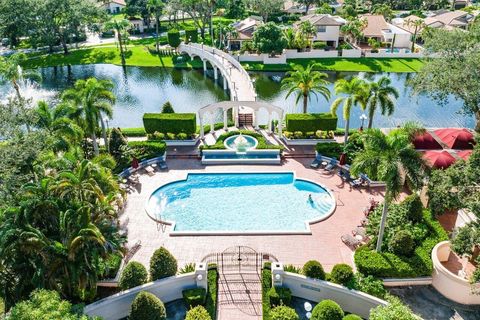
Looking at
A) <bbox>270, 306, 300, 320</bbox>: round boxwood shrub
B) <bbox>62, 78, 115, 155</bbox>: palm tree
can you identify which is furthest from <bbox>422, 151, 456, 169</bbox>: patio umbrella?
<bbox>62, 78, 115, 155</bbox>: palm tree

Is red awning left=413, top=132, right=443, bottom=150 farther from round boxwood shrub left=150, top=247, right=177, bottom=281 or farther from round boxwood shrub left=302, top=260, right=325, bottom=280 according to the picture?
round boxwood shrub left=150, top=247, right=177, bottom=281

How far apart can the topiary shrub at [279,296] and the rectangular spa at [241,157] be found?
641 inches

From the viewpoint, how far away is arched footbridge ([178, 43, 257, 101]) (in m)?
49.1

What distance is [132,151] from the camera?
36.4 metres

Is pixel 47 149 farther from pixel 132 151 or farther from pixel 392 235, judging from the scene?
pixel 392 235

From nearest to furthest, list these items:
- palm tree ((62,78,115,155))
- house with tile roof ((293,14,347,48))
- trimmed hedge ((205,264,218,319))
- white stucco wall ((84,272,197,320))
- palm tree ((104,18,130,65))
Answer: white stucco wall ((84,272,197,320))
trimmed hedge ((205,264,218,319))
palm tree ((62,78,115,155))
palm tree ((104,18,130,65))
house with tile roof ((293,14,347,48))

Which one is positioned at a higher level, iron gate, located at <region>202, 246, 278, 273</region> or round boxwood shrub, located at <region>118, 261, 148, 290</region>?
round boxwood shrub, located at <region>118, 261, 148, 290</region>

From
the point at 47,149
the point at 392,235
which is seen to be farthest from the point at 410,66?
the point at 47,149

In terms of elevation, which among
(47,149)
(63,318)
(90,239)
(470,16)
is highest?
(470,16)

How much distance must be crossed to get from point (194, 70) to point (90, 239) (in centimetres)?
5253

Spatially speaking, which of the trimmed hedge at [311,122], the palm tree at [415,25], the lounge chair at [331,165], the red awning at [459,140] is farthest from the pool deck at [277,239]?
the palm tree at [415,25]

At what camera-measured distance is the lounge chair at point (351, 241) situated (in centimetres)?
2647

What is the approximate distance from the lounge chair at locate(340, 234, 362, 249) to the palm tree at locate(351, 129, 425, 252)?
5.30 meters

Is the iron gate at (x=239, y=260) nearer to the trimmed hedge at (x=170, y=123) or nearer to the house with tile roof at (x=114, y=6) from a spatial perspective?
the trimmed hedge at (x=170, y=123)
